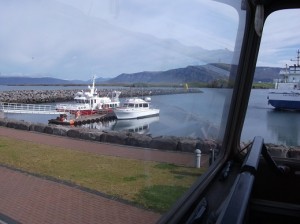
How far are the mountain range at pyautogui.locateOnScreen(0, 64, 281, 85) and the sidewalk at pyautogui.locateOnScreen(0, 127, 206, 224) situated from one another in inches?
13.0

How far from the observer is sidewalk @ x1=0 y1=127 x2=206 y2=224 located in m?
1.10

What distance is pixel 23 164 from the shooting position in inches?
52.8

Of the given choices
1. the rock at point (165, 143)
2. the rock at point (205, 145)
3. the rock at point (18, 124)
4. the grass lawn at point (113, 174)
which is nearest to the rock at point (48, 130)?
the grass lawn at point (113, 174)

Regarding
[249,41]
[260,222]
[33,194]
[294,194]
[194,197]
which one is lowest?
[260,222]

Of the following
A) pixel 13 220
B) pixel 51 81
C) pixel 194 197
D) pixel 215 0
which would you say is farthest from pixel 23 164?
pixel 215 0

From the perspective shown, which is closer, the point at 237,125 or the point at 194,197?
the point at 194,197

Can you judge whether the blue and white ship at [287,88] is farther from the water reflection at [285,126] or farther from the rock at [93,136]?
the rock at [93,136]

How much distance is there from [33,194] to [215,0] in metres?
1.47

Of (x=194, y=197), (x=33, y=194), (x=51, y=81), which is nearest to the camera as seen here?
(x=51, y=81)

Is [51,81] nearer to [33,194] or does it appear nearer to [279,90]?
[33,194]

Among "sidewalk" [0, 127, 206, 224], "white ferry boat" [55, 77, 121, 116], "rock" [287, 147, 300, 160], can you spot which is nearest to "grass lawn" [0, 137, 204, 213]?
"sidewalk" [0, 127, 206, 224]

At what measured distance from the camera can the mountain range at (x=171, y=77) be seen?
1001 mm

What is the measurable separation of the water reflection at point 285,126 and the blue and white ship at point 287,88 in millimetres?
140

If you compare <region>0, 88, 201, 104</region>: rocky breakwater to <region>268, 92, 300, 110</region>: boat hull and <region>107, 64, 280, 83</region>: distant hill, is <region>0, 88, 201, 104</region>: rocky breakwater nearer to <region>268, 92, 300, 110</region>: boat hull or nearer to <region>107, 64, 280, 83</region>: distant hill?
<region>107, 64, 280, 83</region>: distant hill
